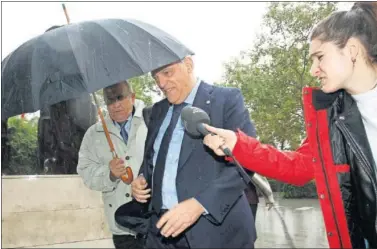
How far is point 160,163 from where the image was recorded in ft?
5.02

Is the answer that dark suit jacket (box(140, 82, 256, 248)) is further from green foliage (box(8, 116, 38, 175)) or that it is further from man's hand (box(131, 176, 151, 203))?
green foliage (box(8, 116, 38, 175))

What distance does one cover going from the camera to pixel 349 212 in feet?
4.01

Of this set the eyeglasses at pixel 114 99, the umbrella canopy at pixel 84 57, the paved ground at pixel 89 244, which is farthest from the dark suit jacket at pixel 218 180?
the paved ground at pixel 89 244

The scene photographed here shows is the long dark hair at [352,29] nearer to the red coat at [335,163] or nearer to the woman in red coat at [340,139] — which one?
the woman in red coat at [340,139]

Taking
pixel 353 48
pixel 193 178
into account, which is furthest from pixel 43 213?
pixel 353 48

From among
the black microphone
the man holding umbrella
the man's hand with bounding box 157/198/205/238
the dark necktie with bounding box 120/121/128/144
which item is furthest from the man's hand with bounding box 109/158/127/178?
the black microphone

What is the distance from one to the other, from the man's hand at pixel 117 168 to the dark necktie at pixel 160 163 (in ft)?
1.43

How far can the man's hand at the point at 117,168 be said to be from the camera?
6.33 feet

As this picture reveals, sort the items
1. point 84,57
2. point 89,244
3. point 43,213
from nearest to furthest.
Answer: point 84,57 < point 43,213 < point 89,244

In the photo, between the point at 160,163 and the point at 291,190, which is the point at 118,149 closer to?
the point at 160,163

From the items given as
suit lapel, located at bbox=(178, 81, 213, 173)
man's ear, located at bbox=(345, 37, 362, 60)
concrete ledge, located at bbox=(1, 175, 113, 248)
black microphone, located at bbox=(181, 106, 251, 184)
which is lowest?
concrete ledge, located at bbox=(1, 175, 113, 248)

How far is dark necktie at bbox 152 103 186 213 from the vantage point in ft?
4.96

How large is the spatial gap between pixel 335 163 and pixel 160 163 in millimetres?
620

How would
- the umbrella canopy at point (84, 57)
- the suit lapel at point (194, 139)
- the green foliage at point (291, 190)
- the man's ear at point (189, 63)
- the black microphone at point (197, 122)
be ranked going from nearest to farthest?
the black microphone at point (197, 122) < the suit lapel at point (194, 139) < the man's ear at point (189, 63) < the umbrella canopy at point (84, 57) < the green foliage at point (291, 190)
